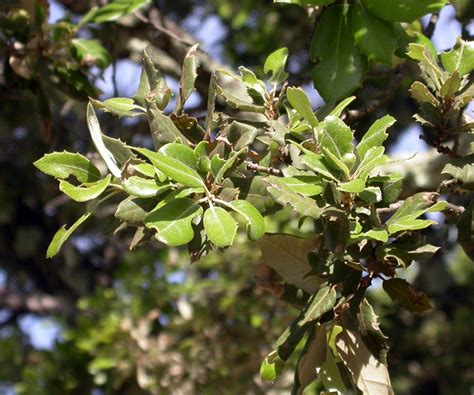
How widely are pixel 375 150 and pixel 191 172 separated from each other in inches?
9.4

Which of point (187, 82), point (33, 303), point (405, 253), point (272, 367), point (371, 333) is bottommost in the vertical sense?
point (33, 303)

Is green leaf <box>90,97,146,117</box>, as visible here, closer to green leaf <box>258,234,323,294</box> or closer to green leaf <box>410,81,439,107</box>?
green leaf <box>258,234,323,294</box>

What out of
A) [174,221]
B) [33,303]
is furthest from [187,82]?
[33,303]

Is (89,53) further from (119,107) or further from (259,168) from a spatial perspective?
(259,168)

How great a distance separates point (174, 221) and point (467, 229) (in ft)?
1.42

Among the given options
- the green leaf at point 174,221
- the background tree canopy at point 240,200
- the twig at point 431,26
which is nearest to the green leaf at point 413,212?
the background tree canopy at point 240,200

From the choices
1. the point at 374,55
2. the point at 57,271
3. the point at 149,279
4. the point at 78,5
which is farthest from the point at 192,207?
the point at 57,271

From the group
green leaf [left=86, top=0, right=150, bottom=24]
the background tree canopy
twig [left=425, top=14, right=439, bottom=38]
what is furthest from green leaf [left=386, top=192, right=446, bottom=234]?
green leaf [left=86, top=0, right=150, bottom=24]

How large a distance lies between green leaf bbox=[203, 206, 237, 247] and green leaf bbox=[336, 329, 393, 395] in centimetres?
27

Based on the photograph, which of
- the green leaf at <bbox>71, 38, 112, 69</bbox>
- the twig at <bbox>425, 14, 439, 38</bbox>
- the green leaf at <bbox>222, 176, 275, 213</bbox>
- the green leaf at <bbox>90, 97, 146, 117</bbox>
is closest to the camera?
the green leaf at <bbox>222, 176, 275, 213</bbox>

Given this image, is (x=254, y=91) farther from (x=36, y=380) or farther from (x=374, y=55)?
(x=36, y=380)

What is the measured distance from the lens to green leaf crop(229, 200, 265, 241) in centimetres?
102

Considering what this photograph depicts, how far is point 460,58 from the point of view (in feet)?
3.86

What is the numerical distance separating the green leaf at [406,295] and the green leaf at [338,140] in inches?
7.7
